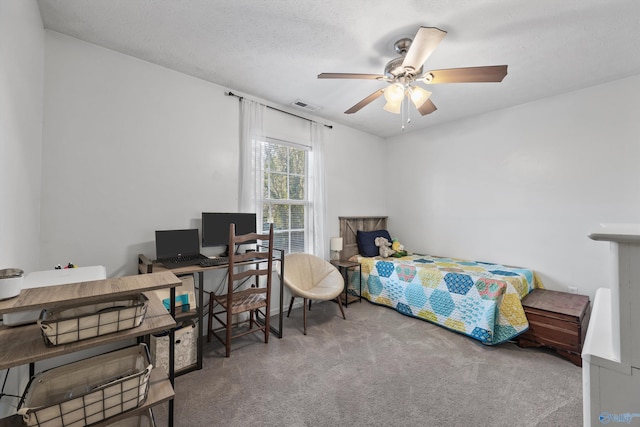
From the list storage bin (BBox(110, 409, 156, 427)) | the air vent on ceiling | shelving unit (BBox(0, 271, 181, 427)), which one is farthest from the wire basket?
the air vent on ceiling

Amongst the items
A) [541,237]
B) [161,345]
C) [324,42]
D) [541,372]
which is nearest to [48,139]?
→ [161,345]

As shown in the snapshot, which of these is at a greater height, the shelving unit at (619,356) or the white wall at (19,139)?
the white wall at (19,139)

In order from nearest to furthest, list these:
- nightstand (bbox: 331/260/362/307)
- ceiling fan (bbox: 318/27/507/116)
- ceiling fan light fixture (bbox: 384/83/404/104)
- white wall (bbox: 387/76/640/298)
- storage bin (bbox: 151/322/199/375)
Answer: ceiling fan (bbox: 318/27/507/116)
storage bin (bbox: 151/322/199/375)
ceiling fan light fixture (bbox: 384/83/404/104)
white wall (bbox: 387/76/640/298)
nightstand (bbox: 331/260/362/307)

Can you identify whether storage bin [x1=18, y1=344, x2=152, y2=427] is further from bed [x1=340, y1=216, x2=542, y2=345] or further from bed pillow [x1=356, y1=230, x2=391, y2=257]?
bed pillow [x1=356, y1=230, x2=391, y2=257]

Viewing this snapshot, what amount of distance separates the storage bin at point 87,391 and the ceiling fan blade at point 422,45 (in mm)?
2279

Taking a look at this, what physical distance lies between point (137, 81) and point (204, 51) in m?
0.70

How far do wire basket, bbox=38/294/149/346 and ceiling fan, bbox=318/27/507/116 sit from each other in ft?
6.42

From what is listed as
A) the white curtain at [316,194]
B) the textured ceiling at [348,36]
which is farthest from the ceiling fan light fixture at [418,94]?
the white curtain at [316,194]

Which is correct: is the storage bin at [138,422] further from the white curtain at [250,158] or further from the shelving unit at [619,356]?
the white curtain at [250,158]

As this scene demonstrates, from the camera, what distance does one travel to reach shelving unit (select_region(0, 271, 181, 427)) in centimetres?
93

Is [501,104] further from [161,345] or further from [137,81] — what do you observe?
[161,345]

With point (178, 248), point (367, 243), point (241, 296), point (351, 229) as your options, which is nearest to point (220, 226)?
point (178, 248)

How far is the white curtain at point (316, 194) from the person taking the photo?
3.72 m

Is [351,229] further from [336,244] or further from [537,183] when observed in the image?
[537,183]
